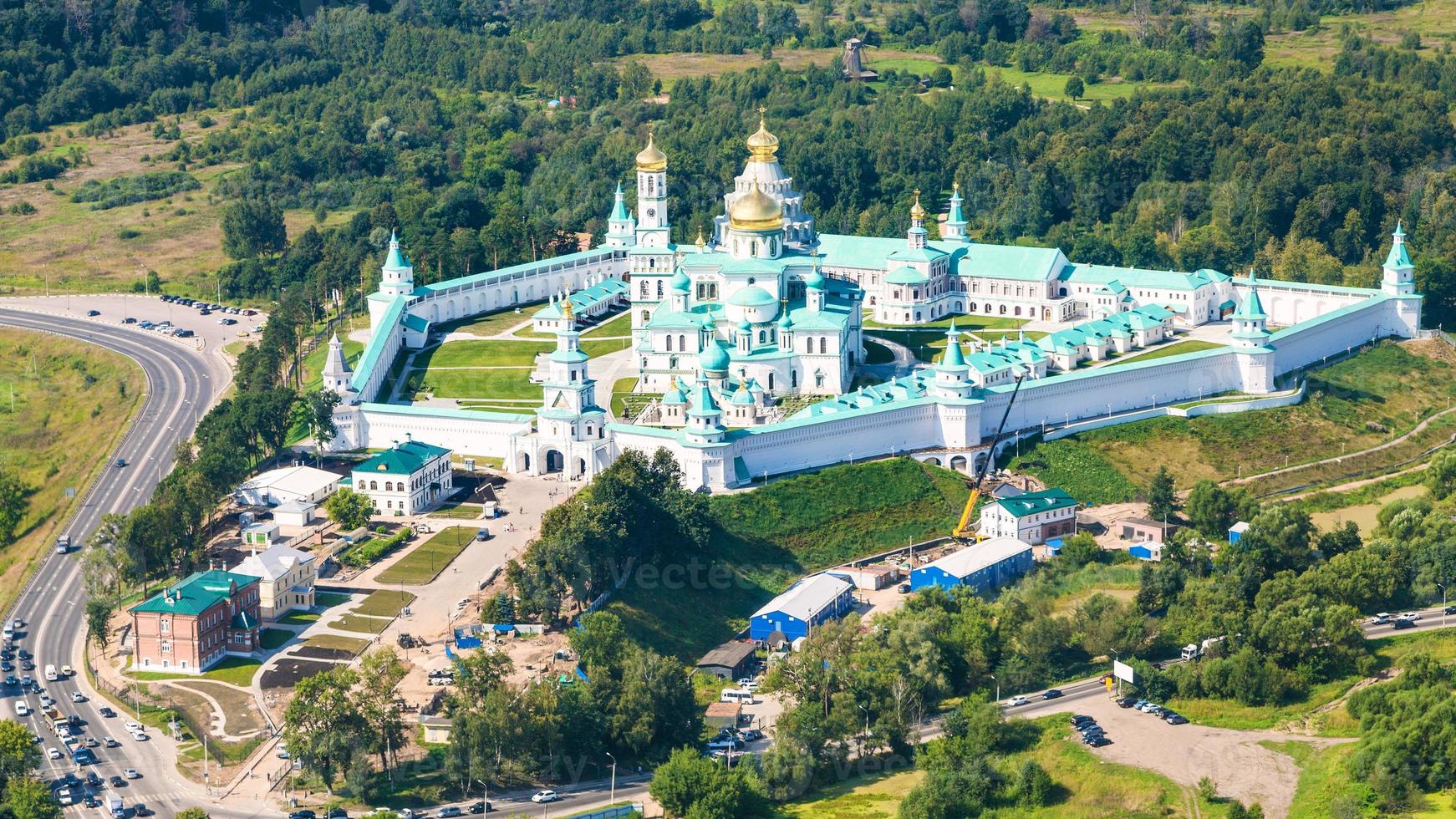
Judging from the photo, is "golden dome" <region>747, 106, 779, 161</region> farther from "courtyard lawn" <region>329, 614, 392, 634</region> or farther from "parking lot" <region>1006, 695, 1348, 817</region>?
"parking lot" <region>1006, 695, 1348, 817</region>

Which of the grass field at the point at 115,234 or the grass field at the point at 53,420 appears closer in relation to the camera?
the grass field at the point at 53,420

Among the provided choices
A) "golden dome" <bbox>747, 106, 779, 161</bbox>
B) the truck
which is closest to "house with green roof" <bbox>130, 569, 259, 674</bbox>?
the truck

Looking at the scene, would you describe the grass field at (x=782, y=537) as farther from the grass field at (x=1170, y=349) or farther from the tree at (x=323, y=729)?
the grass field at (x=1170, y=349)

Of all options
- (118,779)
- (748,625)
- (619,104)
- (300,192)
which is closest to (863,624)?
(748,625)

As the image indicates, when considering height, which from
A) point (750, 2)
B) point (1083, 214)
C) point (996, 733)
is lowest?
point (996, 733)

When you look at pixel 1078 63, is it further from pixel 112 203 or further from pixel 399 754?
pixel 399 754

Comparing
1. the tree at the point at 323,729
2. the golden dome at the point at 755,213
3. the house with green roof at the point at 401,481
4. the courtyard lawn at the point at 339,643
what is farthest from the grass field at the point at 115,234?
the tree at the point at 323,729
